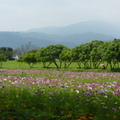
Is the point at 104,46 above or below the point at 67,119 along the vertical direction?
above

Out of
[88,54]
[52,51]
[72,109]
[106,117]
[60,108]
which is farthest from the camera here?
[52,51]

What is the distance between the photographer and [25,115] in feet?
15.4

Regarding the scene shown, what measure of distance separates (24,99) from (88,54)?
34.1m

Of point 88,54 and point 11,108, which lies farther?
point 88,54

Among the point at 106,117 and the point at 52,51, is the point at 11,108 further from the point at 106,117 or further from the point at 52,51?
the point at 52,51

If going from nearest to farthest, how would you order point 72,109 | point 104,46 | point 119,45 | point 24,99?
point 72,109, point 24,99, point 119,45, point 104,46

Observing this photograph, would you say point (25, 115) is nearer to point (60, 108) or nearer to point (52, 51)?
point (60, 108)

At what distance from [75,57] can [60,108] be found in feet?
119

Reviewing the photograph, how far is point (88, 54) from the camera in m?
39.6

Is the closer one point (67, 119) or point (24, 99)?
point (67, 119)

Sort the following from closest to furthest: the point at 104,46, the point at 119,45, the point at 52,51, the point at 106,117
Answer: the point at 106,117, the point at 119,45, the point at 104,46, the point at 52,51

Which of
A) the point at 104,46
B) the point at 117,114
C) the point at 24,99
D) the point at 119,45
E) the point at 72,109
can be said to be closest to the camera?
the point at 117,114

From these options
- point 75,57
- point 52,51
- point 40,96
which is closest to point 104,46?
point 75,57

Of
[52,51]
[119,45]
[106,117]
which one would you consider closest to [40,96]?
[106,117]
